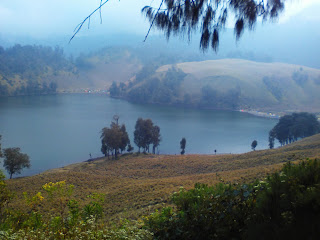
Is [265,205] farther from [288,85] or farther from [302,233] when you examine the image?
[288,85]

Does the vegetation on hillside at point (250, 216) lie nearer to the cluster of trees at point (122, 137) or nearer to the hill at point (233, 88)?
the cluster of trees at point (122, 137)

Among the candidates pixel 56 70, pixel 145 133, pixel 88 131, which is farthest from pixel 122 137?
pixel 56 70

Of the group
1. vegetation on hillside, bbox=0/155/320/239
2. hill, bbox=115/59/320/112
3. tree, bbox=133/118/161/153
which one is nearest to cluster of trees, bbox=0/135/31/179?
tree, bbox=133/118/161/153

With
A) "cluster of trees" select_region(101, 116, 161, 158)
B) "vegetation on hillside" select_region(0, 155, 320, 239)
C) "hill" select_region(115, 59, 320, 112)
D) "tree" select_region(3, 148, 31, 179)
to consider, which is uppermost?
"hill" select_region(115, 59, 320, 112)

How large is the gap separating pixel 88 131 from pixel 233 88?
1611 inches

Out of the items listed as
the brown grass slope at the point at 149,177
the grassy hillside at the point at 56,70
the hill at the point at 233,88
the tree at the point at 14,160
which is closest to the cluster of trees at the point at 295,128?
the brown grass slope at the point at 149,177

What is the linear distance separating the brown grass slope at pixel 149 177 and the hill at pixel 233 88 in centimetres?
4099

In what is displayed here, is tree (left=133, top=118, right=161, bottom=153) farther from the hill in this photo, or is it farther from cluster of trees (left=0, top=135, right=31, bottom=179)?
the hill

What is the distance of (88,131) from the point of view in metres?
34.4

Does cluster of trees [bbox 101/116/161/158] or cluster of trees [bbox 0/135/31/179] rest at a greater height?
cluster of trees [bbox 101/116/161/158]

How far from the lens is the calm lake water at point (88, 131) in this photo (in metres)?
26.5

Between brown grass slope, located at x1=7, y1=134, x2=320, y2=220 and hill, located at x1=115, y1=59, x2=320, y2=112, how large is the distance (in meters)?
41.0

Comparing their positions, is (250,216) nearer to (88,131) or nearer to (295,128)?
(295,128)

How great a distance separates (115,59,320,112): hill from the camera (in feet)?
196
